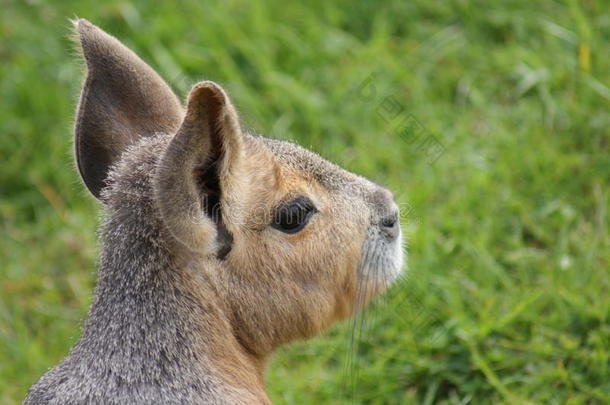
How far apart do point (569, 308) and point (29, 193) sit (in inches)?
124

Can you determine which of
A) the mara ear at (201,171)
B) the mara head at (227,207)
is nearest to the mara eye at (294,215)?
the mara head at (227,207)

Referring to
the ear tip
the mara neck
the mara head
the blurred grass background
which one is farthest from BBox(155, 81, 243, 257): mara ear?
the blurred grass background

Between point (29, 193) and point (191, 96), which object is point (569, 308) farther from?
point (29, 193)

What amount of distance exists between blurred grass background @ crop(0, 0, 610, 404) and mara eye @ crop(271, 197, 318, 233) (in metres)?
0.85

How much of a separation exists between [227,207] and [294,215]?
246 mm

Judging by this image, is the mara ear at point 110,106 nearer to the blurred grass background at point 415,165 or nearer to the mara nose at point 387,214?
the blurred grass background at point 415,165

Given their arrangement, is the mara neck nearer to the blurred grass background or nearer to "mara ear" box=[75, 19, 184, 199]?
"mara ear" box=[75, 19, 184, 199]

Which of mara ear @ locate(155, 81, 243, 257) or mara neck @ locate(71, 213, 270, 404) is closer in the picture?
mara ear @ locate(155, 81, 243, 257)

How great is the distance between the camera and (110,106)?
138 inches

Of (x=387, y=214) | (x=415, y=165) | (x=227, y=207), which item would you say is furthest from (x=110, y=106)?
(x=415, y=165)

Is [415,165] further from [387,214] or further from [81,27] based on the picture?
[81,27]

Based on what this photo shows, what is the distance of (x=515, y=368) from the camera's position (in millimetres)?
4090

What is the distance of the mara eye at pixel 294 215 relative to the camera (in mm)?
3139

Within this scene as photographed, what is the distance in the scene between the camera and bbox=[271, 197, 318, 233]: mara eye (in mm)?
3139
